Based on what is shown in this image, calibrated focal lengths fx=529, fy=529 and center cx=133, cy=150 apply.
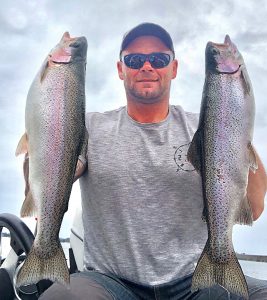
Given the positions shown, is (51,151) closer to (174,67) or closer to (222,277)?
(222,277)

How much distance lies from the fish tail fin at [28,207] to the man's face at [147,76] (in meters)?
1.75

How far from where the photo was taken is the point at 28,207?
12.4 ft

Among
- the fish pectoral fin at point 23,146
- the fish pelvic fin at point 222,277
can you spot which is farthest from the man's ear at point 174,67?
the fish pelvic fin at point 222,277

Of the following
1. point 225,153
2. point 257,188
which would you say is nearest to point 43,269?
point 225,153

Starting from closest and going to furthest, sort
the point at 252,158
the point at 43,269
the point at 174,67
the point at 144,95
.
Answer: the point at 43,269 < the point at 252,158 < the point at 144,95 < the point at 174,67

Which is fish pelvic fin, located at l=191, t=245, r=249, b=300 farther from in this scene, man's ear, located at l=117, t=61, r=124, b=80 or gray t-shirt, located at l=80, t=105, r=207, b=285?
man's ear, located at l=117, t=61, r=124, b=80

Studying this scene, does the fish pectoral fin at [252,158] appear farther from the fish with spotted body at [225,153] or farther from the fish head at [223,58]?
the fish head at [223,58]

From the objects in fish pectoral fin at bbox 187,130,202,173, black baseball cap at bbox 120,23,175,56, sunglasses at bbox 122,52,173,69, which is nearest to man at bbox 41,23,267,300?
sunglasses at bbox 122,52,173,69

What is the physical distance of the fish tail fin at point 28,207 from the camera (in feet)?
12.3

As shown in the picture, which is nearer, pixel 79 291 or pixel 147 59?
pixel 79 291

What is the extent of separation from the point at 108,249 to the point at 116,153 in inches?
34.5

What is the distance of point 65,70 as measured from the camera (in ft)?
12.7

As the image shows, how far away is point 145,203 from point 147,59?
1.39 m

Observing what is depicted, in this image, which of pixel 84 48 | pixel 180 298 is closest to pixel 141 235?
pixel 180 298
